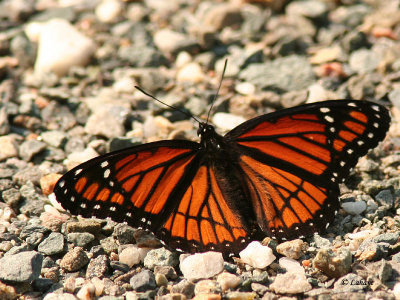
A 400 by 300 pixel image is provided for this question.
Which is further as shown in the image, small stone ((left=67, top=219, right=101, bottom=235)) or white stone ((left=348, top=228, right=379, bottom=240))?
small stone ((left=67, top=219, right=101, bottom=235))

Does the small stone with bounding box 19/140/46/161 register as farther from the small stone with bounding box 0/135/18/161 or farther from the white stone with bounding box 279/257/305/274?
the white stone with bounding box 279/257/305/274

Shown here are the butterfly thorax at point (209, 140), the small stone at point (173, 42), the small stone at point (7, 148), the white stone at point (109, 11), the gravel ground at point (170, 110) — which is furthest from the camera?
the white stone at point (109, 11)

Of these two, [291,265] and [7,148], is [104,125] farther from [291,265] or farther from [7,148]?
[291,265]

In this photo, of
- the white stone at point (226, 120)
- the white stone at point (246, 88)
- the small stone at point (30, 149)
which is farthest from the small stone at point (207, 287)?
the white stone at point (246, 88)

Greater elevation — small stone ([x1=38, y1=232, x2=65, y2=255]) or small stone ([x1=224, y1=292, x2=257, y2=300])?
small stone ([x1=224, y1=292, x2=257, y2=300])

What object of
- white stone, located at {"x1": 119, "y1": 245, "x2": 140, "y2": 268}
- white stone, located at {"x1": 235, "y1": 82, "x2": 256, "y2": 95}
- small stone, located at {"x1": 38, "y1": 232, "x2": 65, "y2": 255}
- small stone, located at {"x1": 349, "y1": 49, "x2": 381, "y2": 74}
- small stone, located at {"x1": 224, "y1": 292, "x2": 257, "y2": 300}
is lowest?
small stone, located at {"x1": 38, "y1": 232, "x2": 65, "y2": 255}

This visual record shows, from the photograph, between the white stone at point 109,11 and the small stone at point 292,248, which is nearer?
the small stone at point 292,248

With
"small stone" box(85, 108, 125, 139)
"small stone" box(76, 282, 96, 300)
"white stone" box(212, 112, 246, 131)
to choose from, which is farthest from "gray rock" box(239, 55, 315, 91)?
"small stone" box(76, 282, 96, 300)

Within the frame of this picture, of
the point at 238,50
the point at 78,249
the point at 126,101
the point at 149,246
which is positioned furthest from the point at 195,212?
the point at 238,50

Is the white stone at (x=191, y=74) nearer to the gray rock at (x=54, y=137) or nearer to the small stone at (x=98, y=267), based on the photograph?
the gray rock at (x=54, y=137)
